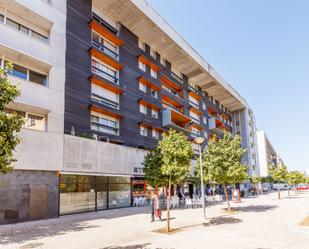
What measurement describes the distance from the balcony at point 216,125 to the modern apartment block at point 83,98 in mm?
14077

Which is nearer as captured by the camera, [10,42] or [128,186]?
[10,42]

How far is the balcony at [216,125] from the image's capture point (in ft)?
168

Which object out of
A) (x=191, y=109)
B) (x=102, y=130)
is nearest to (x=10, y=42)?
(x=102, y=130)

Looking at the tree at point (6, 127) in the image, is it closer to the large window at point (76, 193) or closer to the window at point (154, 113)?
the large window at point (76, 193)

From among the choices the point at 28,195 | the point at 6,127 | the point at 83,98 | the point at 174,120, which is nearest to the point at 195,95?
the point at 174,120

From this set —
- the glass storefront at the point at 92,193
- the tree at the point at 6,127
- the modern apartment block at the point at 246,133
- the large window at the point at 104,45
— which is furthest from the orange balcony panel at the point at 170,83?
the tree at the point at 6,127

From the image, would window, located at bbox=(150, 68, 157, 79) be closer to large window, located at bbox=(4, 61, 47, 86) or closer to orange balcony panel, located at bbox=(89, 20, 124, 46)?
orange balcony panel, located at bbox=(89, 20, 124, 46)

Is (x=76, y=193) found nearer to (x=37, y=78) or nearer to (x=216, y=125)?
(x=37, y=78)

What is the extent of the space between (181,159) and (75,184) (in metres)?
10.4

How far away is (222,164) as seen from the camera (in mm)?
21500

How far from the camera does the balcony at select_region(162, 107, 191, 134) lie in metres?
35.1

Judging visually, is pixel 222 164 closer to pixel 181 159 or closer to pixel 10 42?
pixel 181 159

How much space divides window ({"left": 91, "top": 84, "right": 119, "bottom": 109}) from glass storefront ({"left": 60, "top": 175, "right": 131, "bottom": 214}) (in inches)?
302

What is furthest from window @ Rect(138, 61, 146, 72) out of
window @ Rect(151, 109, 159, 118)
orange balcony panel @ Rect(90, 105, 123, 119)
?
orange balcony panel @ Rect(90, 105, 123, 119)
